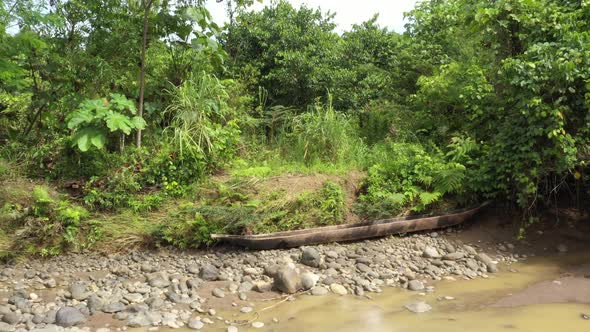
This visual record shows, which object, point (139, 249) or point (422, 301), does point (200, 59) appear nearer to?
point (139, 249)

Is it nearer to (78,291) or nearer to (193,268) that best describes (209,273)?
(193,268)

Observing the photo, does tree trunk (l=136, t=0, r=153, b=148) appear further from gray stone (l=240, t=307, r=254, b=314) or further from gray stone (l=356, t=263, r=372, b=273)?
gray stone (l=356, t=263, r=372, b=273)

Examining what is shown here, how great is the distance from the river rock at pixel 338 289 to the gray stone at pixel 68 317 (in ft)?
8.14

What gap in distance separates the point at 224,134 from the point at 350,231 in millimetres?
2510

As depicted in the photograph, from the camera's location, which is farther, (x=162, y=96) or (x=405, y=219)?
(x=162, y=96)

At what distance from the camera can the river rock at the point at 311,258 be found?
558 cm

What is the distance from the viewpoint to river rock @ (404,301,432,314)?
183 inches

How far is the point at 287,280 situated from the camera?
5.00 meters

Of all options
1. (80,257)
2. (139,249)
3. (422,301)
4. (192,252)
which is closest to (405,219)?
(422,301)

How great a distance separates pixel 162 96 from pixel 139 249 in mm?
2775

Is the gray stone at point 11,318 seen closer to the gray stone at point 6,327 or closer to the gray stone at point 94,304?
the gray stone at point 6,327

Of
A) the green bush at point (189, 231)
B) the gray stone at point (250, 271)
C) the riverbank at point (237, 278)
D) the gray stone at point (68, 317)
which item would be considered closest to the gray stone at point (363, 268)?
the riverbank at point (237, 278)

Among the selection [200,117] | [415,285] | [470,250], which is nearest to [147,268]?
[200,117]

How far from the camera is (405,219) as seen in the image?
6.31m
